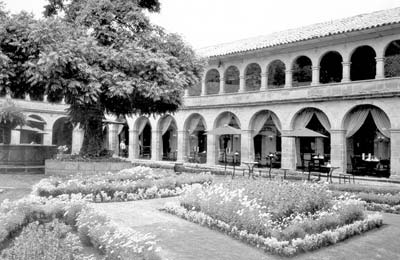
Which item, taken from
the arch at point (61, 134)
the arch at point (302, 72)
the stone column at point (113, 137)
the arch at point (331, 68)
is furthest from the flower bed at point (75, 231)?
the arch at point (61, 134)

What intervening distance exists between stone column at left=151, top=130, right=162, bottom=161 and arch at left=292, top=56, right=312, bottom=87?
10.5 meters

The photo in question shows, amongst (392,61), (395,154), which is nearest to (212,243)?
(395,154)

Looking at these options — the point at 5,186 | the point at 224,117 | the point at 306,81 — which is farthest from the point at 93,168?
the point at 306,81

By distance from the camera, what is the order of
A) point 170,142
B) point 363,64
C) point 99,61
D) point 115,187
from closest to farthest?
point 115,187 → point 99,61 → point 363,64 → point 170,142

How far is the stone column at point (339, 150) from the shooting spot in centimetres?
1928

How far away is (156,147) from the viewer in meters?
28.2

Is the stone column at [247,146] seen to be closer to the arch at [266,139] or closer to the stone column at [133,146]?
the arch at [266,139]

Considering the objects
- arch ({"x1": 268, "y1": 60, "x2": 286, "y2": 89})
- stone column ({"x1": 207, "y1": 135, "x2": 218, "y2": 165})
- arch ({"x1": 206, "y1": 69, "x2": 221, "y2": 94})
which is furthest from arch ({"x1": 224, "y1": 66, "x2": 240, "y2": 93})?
stone column ({"x1": 207, "y1": 135, "x2": 218, "y2": 165})

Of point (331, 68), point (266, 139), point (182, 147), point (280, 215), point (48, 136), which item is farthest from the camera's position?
point (48, 136)

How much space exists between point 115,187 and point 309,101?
13.8 metres

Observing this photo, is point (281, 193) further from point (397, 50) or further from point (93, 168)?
Result: point (397, 50)

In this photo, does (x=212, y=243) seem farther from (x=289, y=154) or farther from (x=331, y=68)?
(x=331, y=68)

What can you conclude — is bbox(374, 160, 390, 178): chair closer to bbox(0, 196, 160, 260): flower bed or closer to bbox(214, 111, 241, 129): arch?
bbox(214, 111, 241, 129): arch

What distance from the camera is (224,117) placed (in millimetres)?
24906
